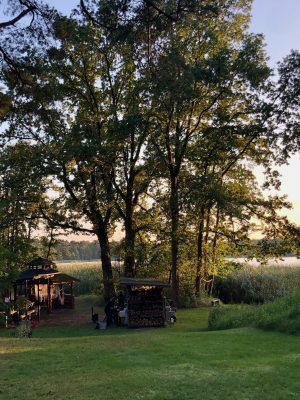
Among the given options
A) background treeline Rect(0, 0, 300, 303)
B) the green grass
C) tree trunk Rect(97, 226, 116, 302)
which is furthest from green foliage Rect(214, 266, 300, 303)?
the green grass

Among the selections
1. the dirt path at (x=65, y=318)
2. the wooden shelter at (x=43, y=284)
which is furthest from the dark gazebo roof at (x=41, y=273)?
the dirt path at (x=65, y=318)

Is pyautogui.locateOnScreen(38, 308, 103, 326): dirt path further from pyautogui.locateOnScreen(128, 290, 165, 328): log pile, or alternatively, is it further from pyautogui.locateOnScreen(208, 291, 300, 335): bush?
pyautogui.locateOnScreen(208, 291, 300, 335): bush

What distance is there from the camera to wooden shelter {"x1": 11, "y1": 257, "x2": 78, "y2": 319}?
82.3ft

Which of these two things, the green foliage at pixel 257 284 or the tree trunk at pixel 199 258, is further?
the green foliage at pixel 257 284

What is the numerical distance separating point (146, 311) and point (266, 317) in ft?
20.3

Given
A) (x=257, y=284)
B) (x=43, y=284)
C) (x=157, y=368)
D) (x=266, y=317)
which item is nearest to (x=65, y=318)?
(x=43, y=284)

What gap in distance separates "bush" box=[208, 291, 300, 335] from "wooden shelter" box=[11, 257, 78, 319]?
1025 centimetres

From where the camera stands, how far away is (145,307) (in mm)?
19859

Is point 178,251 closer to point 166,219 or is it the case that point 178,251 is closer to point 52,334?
point 166,219

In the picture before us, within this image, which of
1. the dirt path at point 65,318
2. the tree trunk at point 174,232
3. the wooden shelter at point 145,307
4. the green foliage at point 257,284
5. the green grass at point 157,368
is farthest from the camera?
the green foliage at point 257,284

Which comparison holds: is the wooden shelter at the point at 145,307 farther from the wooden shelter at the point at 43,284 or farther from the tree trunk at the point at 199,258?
the tree trunk at the point at 199,258

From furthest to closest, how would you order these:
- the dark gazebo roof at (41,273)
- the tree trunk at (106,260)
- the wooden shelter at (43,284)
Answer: the tree trunk at (106,260)
the wooden shelter at (43,284)
the dark gazebo roof at (41,273)

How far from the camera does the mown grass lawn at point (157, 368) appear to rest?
7.58m

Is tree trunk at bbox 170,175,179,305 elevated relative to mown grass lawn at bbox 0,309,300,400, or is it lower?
elevated
